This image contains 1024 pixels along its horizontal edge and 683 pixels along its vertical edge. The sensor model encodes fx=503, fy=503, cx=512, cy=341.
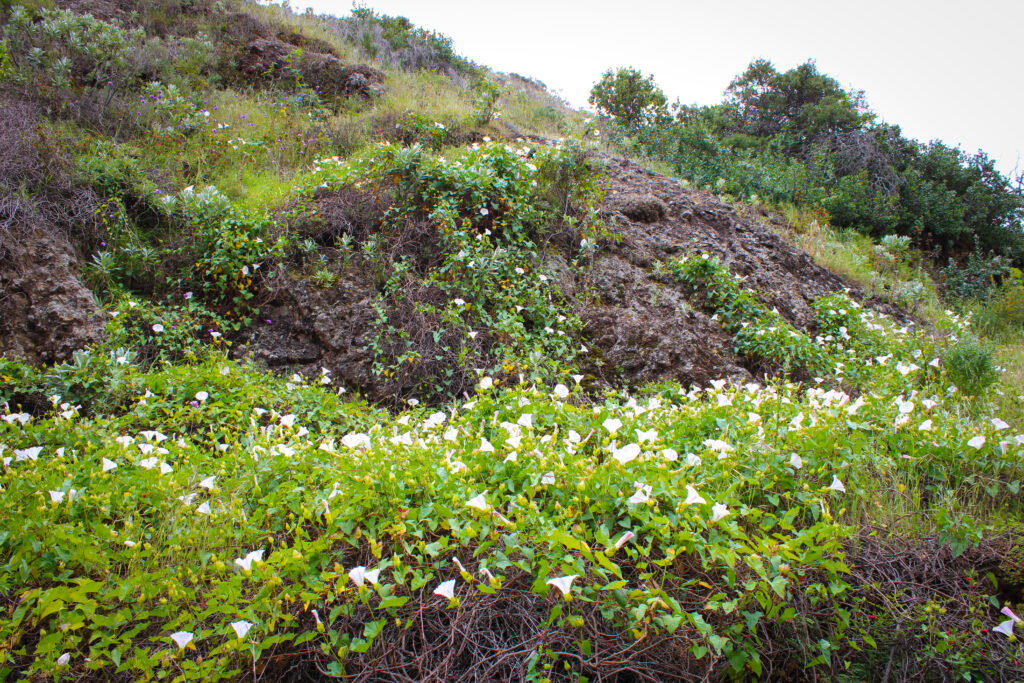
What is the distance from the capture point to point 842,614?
1.70 meters

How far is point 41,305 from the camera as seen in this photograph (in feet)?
12.8

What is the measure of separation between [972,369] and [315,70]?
10.6 m

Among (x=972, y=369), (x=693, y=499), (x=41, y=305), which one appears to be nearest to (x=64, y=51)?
(x=41, y=305)

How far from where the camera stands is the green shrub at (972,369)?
4.28 metres

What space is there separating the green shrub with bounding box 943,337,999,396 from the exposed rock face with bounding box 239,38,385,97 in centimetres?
898

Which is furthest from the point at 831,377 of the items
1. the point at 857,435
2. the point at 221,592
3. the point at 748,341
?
the point at 221,592

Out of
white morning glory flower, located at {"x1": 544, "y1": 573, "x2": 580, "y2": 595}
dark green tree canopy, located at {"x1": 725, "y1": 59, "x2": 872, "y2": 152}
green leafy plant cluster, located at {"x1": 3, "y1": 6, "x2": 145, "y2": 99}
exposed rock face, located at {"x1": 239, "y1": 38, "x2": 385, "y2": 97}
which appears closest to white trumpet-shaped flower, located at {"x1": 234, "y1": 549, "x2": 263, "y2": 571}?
white morning glory flower, located at {"x1": 544, "y1": 573, "x2": 580, "y2": 595}

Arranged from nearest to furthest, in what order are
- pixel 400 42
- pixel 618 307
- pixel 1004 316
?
pixel 618 307, pixel 1004 316, pixel 400 42

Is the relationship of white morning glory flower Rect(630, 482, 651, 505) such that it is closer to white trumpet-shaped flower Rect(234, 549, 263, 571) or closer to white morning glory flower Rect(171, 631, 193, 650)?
white trumpet-shaped flower Rect(234, 549, 263, 571)

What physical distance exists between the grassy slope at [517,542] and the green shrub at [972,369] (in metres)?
1.85

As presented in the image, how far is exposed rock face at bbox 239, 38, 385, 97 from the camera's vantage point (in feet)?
30.1

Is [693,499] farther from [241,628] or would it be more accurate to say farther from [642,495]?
[241,628]

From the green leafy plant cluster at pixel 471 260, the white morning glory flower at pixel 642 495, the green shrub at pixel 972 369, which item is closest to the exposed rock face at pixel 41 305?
the green leafy plant cluster at pixel 471 260

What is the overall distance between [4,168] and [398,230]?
3419 mm
